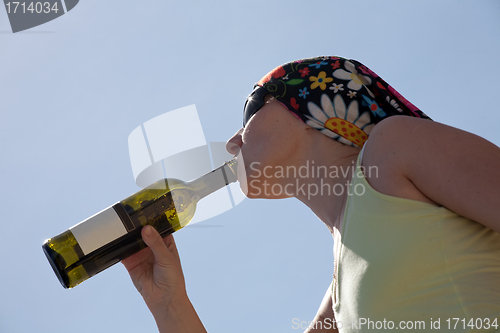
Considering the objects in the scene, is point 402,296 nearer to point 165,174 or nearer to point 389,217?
point 389,217

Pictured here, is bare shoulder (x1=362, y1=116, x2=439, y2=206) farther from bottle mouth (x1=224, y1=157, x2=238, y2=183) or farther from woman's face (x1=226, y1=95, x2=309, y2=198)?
bottle mouth (x1=224, y1=157, x2=238, y2=183)

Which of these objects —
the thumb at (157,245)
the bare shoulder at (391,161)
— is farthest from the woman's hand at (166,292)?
the bare shoulder at (391,161)

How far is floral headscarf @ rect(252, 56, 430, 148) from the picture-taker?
96 centimetres

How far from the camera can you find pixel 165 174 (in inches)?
46.2

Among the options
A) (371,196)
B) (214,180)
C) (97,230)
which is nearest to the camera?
(371,196)

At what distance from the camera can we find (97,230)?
901mm

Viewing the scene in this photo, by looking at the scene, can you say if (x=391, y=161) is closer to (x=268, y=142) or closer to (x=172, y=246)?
(x=268, y=142)

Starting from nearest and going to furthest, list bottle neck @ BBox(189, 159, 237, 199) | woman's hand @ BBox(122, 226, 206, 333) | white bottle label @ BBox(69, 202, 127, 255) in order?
white bottle label @ BBox(69, 202, 127, 255) → woman's hand @ BBox(122, 226, 206, 333) → bottle neck @ BBox(189, 159, 237, 199)

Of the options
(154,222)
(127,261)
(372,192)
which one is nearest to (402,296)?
(372,192)

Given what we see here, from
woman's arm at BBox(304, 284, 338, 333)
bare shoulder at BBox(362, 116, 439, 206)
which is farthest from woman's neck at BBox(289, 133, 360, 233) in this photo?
woman's arm at BBox(304, 284, 338, 333)

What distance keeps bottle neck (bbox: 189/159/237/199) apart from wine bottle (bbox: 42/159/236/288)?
116 mm

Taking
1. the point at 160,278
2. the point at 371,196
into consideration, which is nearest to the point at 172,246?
the point at 160,278

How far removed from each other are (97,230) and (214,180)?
1.20 ft

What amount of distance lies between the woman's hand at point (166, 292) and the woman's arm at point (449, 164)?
23.7 inches
